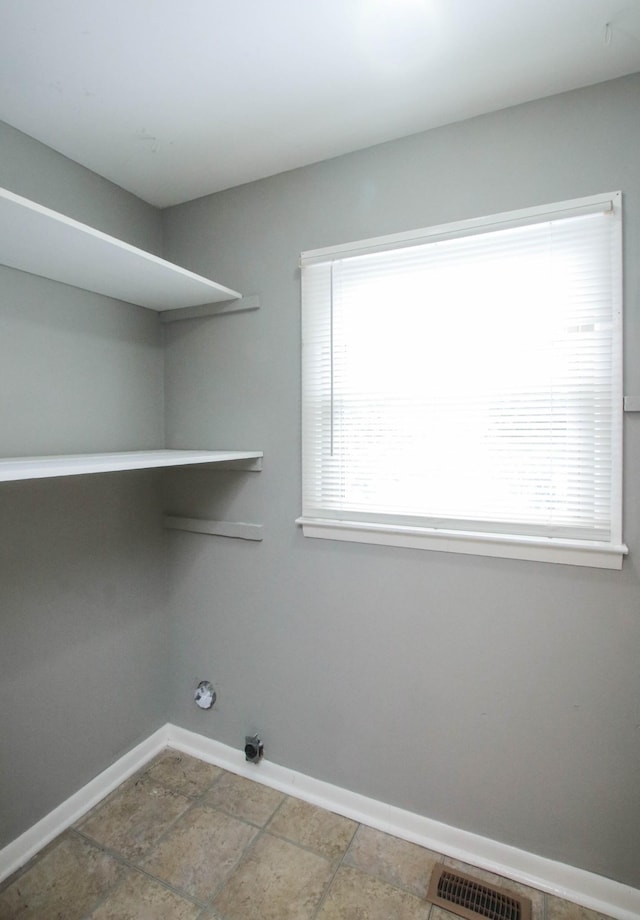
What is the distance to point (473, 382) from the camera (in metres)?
1.49

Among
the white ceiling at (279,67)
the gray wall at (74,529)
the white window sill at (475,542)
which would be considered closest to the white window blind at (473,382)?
the white window sill at (475,542)

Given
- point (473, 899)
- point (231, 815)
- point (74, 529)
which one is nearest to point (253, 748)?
point (231, 815)

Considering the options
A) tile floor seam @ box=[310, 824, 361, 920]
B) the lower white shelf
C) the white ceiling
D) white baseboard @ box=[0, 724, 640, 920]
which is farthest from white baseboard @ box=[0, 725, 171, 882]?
the white ceiling

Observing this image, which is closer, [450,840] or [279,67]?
[279,67]

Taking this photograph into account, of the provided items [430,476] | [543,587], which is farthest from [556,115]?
[543,587]

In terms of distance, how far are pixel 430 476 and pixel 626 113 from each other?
3.90 feet

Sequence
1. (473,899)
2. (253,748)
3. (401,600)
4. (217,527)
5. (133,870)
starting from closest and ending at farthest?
(473,899) < (133,870) < (401,600) < (253,748) < (217,527)

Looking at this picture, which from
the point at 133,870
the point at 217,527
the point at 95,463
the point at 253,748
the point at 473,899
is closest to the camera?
the point at 95,463

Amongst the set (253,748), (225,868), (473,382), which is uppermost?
(473,382)

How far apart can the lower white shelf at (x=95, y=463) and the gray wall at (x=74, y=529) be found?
17 centimetres

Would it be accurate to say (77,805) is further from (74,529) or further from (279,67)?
(279,67)

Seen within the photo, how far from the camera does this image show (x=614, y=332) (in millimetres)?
1309

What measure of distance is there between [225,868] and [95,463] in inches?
54.9

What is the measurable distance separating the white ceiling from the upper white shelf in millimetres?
399
